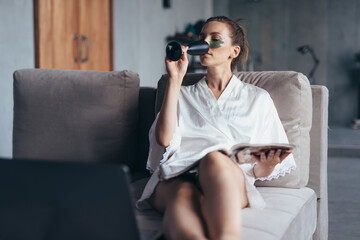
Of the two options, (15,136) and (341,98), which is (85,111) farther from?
(341,98)

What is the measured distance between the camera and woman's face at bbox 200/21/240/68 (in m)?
1.95

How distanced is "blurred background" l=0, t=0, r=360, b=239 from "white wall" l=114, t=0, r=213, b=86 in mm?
11

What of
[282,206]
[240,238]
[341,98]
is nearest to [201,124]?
[282,206]

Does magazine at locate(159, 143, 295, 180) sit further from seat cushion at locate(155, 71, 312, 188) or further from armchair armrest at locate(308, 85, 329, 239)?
armchair armrest at locate(308, 85, 329, 239)

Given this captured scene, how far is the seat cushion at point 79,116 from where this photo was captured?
2234 mm

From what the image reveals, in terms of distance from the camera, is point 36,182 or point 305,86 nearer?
point 36,182

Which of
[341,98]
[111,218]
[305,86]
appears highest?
[305,86]

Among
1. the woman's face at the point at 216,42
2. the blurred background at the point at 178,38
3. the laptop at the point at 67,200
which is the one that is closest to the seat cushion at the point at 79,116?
the woman's face at the point at 216,42

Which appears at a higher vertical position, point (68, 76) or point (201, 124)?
point (68, 76)

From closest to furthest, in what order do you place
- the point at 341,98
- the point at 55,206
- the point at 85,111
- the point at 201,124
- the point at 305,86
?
the point at 55,206
the point at 201,124
the point at 305,86
the point at 85,111
the point at 341,98

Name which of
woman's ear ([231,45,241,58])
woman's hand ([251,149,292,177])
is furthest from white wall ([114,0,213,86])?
woman's hand ([251,149,292,177])

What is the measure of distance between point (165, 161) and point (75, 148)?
0.56m

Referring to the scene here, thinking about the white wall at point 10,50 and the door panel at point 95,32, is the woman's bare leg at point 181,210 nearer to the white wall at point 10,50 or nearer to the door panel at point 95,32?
the white wall at point 10,50

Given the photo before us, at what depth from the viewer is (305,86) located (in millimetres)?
Answer: 2080
